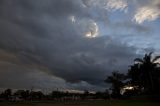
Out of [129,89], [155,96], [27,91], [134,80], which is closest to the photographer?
[155,96]

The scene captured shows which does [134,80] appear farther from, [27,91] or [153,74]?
[27,91]

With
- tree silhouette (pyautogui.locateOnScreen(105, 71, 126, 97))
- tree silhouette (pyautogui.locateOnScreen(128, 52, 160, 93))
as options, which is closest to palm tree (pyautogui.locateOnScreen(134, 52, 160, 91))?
tree silhouette (pyautogui.locateOnScreen(128, 52, 160, 93))

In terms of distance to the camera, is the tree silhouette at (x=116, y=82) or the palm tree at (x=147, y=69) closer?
the palm tree at (x=147, y=69)

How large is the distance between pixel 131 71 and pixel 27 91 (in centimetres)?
9759

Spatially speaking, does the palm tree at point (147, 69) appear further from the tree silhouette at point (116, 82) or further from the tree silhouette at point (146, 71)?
the tree silhouette at point (116, 82)

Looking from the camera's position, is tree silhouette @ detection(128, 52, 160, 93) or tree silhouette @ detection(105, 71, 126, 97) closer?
tree silhouette @ detection(128, 52, 160, 93)

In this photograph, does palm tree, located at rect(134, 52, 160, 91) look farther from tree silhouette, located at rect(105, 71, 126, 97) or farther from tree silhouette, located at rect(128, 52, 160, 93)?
tree silhouette, located at rect(105, 71, 126, 97)

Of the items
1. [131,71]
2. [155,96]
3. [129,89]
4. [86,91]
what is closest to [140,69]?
[131,71]

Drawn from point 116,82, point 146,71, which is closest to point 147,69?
point 146,71

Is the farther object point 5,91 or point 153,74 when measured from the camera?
point 5,91

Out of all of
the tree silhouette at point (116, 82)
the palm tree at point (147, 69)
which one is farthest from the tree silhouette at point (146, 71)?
the tree silhouette at point (116, 82)

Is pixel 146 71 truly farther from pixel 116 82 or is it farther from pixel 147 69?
pixel 116 82

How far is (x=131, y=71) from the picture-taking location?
81938 mm

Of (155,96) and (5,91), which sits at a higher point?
(5,91)
